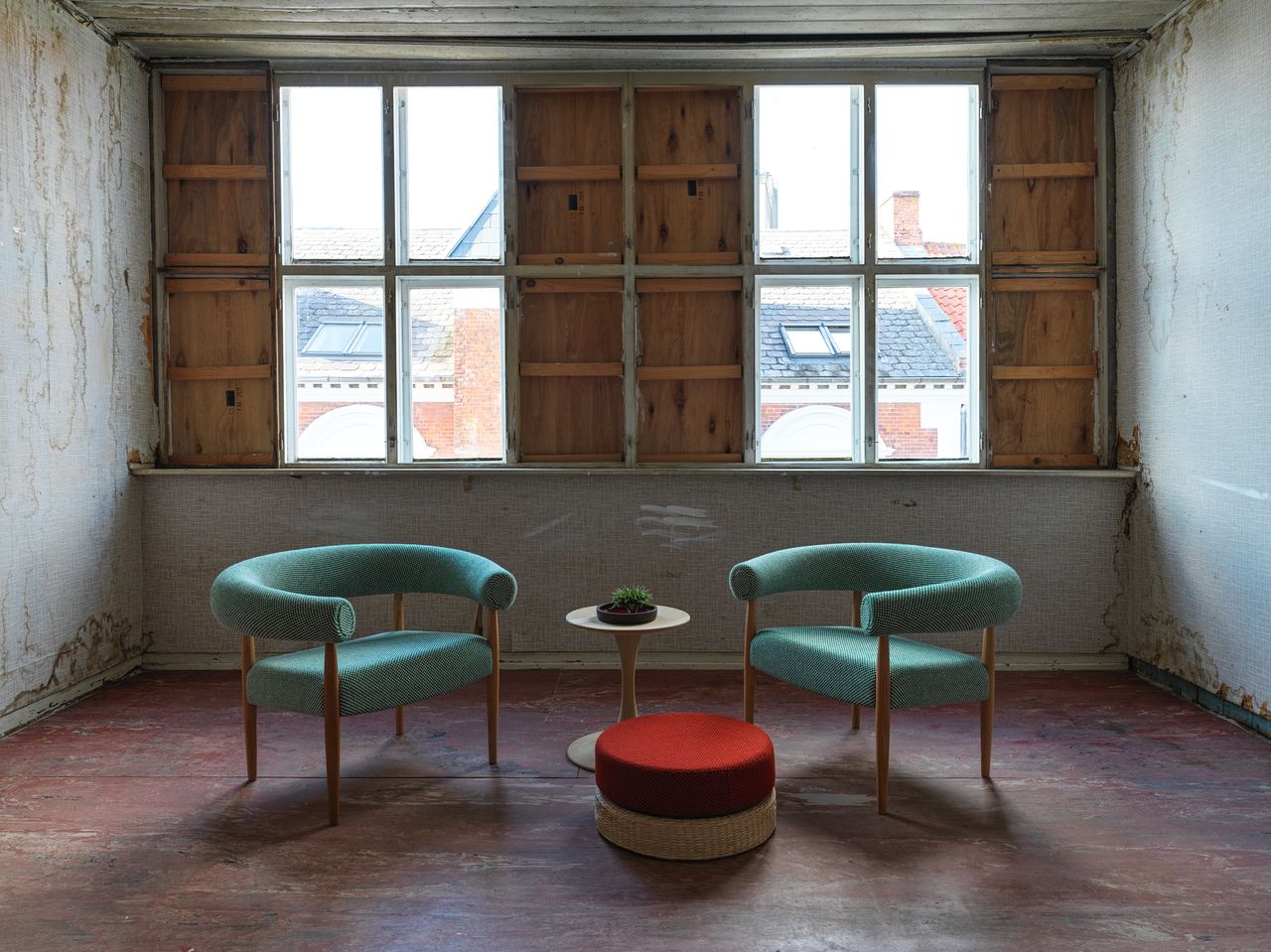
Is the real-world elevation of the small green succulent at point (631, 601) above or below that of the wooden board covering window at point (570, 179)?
below

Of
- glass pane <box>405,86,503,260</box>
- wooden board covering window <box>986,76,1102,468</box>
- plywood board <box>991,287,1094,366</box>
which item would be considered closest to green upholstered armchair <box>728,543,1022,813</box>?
wooden board covering window <box>986,76,1102,468</box>

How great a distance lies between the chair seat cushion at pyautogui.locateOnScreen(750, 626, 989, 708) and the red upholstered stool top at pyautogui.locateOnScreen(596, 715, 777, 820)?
1.21ft

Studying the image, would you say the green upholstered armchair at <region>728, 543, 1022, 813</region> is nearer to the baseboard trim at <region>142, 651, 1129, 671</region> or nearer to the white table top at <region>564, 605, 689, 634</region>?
the white table top at <region>564, 605, 689, 634</region>

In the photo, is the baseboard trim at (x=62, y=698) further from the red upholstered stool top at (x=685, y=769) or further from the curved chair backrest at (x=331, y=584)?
the red upholstered stool top at (x=685, y=769)

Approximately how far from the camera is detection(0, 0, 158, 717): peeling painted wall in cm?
379

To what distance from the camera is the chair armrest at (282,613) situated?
2814mm

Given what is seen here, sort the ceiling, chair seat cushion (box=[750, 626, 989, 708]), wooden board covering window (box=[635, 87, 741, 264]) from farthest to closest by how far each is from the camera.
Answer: wooden board covering window (box=[635, 87, 741, 264]) < the ceiling < chair seat cushion (box=[750, 626, 989, 708])

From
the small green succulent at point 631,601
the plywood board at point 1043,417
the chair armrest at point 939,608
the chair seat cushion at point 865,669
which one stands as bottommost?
the chair seat cushion at point 865,669

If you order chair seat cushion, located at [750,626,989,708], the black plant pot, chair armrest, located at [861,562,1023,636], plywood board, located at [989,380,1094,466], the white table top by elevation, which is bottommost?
chair seat cushion, located at [750,626,989,708]

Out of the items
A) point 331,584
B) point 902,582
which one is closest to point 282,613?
point 331,584

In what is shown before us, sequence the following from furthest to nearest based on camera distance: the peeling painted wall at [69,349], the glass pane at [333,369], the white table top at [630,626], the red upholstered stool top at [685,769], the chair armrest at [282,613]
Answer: the glass pane at [333,369] → the peeling painted wall at [69,349] → the white table top at [630,626] → the chair armrest at [282,613] → the red upholstered stool top at [685,769]

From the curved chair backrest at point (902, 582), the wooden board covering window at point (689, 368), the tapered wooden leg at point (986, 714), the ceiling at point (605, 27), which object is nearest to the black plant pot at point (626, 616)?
the curved chair backrest at point (902, 582)

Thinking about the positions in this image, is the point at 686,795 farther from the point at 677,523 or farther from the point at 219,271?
the point at 219,271

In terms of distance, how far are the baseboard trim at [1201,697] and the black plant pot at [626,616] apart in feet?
8.25
